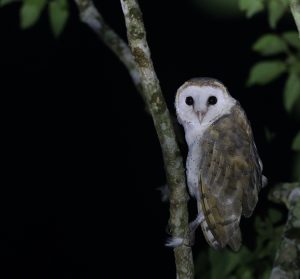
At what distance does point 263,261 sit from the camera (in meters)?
3.26

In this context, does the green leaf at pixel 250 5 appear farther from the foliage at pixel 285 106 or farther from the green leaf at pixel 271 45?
the green leaf at pixel 271 45

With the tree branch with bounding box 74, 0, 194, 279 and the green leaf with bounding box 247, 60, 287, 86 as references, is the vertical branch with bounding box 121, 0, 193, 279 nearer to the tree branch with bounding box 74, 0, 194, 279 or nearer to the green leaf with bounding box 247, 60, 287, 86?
the tree branch with bounding box 74, 0, 194, 279

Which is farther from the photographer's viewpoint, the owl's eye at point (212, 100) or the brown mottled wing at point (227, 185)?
the owl's eye at point (212, 100)

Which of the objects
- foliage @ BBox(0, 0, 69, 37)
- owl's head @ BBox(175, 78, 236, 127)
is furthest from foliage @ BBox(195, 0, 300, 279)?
foliage @ BBox(0, 0, 69, 37)

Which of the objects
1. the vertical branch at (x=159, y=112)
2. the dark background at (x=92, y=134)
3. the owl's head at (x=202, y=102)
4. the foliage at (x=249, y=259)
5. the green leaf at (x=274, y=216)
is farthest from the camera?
the dark background at (x=92, y=134)

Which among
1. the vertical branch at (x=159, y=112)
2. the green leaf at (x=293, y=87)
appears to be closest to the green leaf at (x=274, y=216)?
the green leaf at (x=293, y=87)

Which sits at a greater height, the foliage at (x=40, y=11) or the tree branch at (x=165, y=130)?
the foliage at (x=40, y=11)

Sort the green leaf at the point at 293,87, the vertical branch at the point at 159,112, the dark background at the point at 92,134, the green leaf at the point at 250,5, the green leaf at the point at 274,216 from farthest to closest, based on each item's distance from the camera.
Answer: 1. the dark background at the point at 92,134
2. the green leaf at the point at 274,216
3. the green leaf at the point at 293,87
4. the green leaf at the point at 250,5
5. the vertical branch at the point at 159,112

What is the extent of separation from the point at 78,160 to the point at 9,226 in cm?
62

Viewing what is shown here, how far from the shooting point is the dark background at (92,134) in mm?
4207

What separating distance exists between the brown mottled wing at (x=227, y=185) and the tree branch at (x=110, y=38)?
0.66 metres

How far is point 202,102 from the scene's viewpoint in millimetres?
2752

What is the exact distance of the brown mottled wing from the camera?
256cm

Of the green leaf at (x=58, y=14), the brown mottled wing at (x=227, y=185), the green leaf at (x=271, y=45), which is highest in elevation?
the green leaf at (x=58, y=14)
